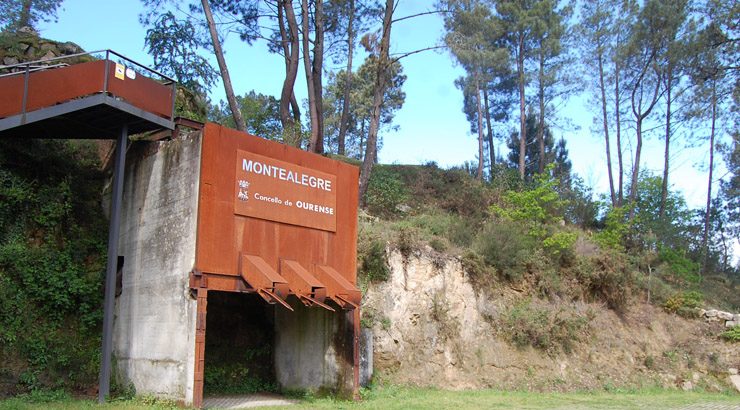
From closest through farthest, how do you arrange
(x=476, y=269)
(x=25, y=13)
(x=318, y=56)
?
(x=476, y=269), (x=318, y=56), (x=25, y=13)

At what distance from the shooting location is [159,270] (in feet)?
40.8

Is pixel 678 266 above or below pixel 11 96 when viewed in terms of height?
below

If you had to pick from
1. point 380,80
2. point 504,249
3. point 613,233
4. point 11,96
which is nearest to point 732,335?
point 613,233

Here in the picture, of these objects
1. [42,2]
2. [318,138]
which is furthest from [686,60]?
[42,2]

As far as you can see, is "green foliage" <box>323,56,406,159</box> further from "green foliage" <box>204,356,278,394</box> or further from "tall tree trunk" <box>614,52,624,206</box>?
"green foliage" <box>204,356,278,394</box>

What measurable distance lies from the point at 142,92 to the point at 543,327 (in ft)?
41.7

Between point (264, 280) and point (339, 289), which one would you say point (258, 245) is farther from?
point (339, 289)

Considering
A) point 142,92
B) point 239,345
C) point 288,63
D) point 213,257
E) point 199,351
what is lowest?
point 239,345

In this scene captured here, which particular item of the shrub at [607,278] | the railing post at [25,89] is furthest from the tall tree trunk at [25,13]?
the shrub at [607,278]

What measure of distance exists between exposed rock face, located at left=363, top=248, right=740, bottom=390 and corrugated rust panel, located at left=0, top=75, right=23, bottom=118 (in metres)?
9.02

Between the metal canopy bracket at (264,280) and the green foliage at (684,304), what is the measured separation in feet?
56.1

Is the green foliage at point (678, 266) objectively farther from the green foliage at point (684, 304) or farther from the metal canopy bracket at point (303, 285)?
the metal canopy bracket at point (303, 285)

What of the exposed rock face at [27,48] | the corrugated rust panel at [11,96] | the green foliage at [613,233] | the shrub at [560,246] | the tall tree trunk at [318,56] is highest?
the tall tree trunk at [318,56]

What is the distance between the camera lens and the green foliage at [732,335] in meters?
21.9
